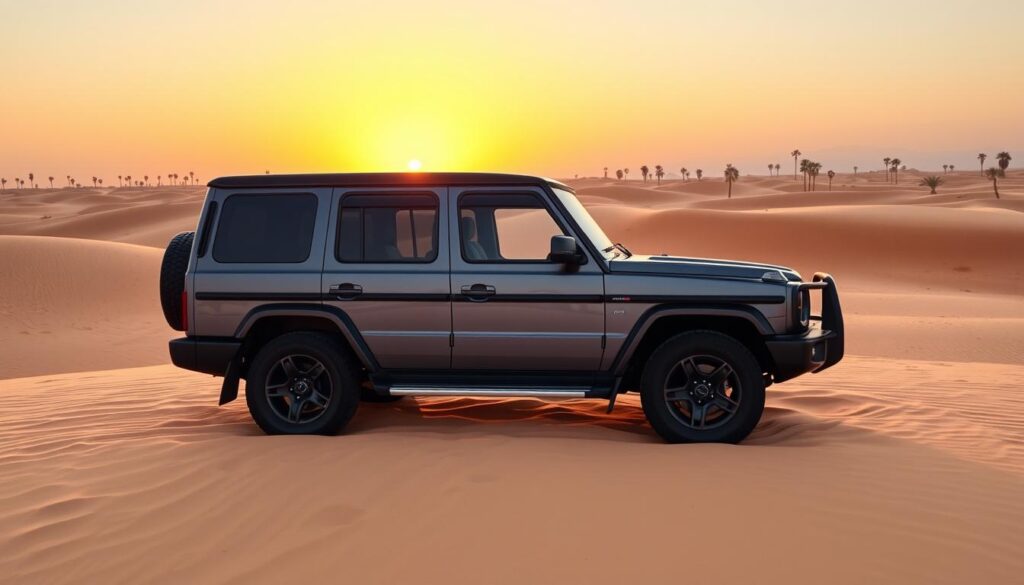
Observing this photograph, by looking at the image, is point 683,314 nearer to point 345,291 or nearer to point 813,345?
point 813,345

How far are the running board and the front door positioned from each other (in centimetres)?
20

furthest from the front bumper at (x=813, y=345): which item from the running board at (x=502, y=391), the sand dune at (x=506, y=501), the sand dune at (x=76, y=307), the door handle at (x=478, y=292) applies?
the sand dune at (x=76, y=307)

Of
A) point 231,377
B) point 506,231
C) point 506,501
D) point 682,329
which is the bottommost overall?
point 506,501

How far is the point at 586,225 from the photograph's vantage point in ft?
19.6

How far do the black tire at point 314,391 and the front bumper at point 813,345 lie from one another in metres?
3.19

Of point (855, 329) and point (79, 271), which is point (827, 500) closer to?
point (855, 329)

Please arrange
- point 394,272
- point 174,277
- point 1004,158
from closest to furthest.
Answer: point 394,272
point 174,277
point 1004,158

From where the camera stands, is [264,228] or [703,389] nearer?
[703,389]

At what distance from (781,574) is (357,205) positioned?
3980 millimetres

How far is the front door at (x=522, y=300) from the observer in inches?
223

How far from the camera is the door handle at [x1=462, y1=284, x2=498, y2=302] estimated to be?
5715 millimetres

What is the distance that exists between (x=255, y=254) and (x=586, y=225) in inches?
103

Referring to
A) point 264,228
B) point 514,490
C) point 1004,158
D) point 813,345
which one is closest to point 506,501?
point 514,490

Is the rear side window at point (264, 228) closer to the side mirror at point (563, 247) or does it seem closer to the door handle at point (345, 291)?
the door handle at point (345, 291)
